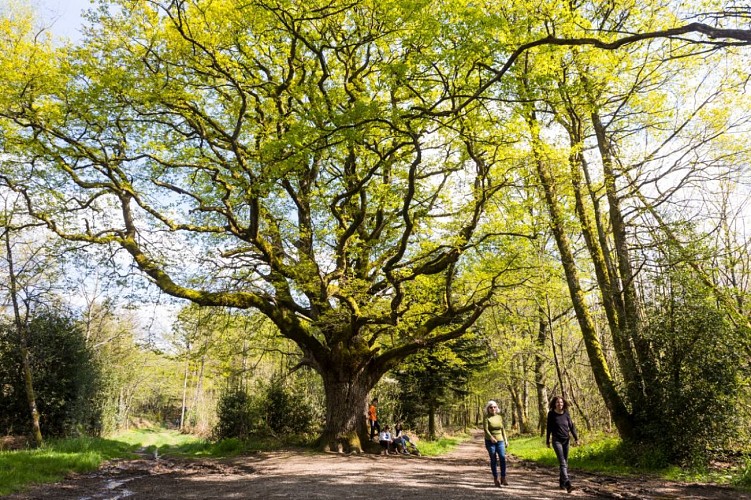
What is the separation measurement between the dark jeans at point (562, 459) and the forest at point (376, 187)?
11.4 ft

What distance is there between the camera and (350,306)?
13516mm

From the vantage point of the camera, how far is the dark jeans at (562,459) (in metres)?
7.68

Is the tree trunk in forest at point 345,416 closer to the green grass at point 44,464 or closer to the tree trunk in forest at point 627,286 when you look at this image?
the green grass at point 44,464

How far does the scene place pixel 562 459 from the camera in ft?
25.9

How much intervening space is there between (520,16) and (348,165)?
6476mm

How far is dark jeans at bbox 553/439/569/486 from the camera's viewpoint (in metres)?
7.68

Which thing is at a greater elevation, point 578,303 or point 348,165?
point 348,165

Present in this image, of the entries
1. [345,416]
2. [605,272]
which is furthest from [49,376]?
[605,272]

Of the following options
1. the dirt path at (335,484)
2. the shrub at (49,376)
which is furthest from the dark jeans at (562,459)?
the shrub at (49,376)

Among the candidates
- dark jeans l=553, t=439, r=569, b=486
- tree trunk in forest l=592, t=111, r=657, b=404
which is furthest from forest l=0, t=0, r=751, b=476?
dark jeans l=553, t=439, r=569, b=486

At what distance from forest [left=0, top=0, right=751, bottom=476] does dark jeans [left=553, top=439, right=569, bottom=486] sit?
347 centimetres

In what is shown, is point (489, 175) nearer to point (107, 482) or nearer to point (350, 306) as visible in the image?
point (350, 306)

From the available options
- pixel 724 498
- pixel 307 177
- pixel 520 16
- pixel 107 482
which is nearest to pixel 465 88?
pixel 520 16

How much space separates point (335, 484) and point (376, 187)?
315 inches
